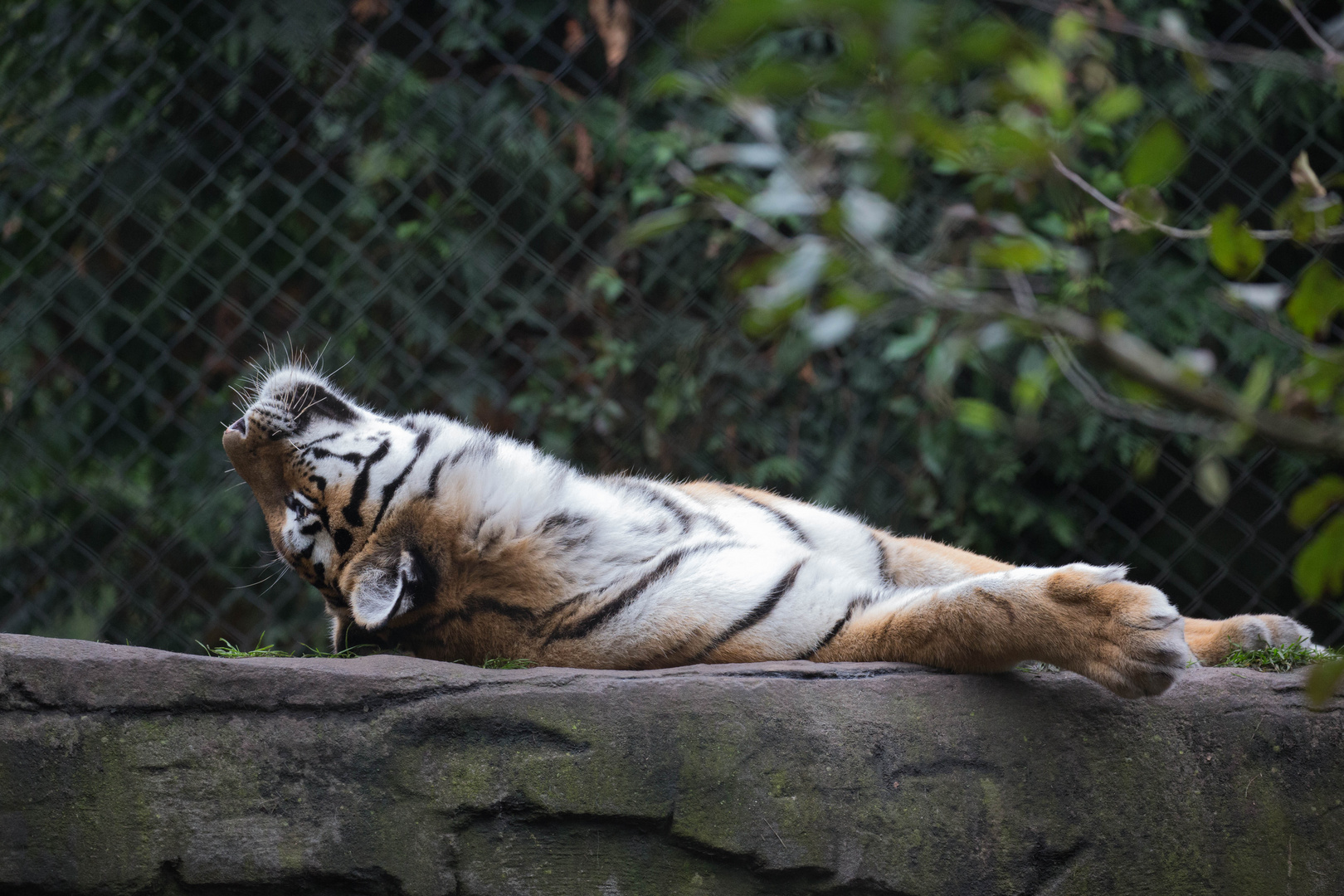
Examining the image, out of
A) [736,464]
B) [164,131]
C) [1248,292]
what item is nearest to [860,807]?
[1248,292]

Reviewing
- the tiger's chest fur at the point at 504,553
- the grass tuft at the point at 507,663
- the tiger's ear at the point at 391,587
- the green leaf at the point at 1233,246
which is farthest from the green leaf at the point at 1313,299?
the tiger's ear at the point at 391,587

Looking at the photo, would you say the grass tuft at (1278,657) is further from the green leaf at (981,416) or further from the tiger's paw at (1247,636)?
the green leaf at (981,416)

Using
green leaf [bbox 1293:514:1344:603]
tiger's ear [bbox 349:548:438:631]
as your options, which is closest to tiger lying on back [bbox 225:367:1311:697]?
tiger's ear [bbox 349:548:438:631]

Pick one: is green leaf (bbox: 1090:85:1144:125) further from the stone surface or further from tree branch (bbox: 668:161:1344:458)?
the stone surface

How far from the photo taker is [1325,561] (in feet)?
1.91

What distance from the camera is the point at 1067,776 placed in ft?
5.04

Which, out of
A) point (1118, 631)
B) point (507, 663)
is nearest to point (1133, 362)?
point (1118, 631)

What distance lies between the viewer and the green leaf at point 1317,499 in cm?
61

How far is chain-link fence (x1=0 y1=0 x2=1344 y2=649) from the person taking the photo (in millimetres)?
3193

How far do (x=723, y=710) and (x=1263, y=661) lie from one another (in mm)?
951

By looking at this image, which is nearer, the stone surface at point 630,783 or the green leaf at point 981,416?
the green leaf at point 981,416

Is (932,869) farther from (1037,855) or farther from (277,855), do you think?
(277,855)

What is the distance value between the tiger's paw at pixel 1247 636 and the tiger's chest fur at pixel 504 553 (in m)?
0.56

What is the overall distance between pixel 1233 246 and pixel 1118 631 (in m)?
0.90
